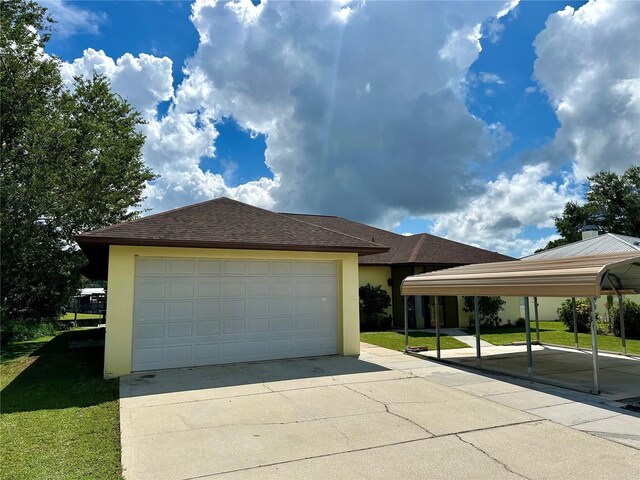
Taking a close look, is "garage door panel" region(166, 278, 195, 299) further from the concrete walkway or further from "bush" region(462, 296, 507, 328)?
"bush" region(462, 296, 507, 328)

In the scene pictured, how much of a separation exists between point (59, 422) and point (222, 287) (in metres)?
4.76

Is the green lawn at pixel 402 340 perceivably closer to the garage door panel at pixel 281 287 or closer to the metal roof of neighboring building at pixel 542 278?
the metal roof of neighboring building at pixel 542 278

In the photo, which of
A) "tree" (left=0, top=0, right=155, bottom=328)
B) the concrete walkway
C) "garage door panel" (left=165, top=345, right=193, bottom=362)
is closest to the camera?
"garage door panel" (left=165, top=345, right=193, bottom=362)

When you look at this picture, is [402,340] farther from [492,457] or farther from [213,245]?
[492,457]

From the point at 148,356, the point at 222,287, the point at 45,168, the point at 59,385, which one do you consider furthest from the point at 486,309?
the point at 45,168

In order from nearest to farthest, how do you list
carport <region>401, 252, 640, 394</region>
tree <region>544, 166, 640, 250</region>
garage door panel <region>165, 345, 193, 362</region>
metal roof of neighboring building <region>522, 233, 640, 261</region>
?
carport <region>401, 252, 640, 394</region>, garage door panel <region>165, 345, 193, 362</region>, metal roof of neighboring building <region>522, 233, 640, 261</region>, tree <region>544, 166, 640, 250</region>

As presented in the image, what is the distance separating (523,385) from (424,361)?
3034 millimetres

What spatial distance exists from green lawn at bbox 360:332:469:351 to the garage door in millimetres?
3433

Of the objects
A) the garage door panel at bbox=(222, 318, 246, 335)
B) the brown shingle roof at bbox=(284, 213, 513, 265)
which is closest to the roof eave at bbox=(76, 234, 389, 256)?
the garage door panel at bbox=(222, 318, 246, 335)

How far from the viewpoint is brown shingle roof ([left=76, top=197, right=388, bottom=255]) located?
9164mm

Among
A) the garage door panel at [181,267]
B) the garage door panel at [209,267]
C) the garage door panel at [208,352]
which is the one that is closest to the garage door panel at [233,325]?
the garage door panel at [208,352]

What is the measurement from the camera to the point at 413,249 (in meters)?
20.7

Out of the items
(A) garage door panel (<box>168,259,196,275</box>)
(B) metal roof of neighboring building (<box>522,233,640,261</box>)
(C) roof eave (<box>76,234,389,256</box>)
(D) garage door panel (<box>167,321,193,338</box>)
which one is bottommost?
(D) garage door panel (<box>167,321,193,338</box>)

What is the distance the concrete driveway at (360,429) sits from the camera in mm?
4504
